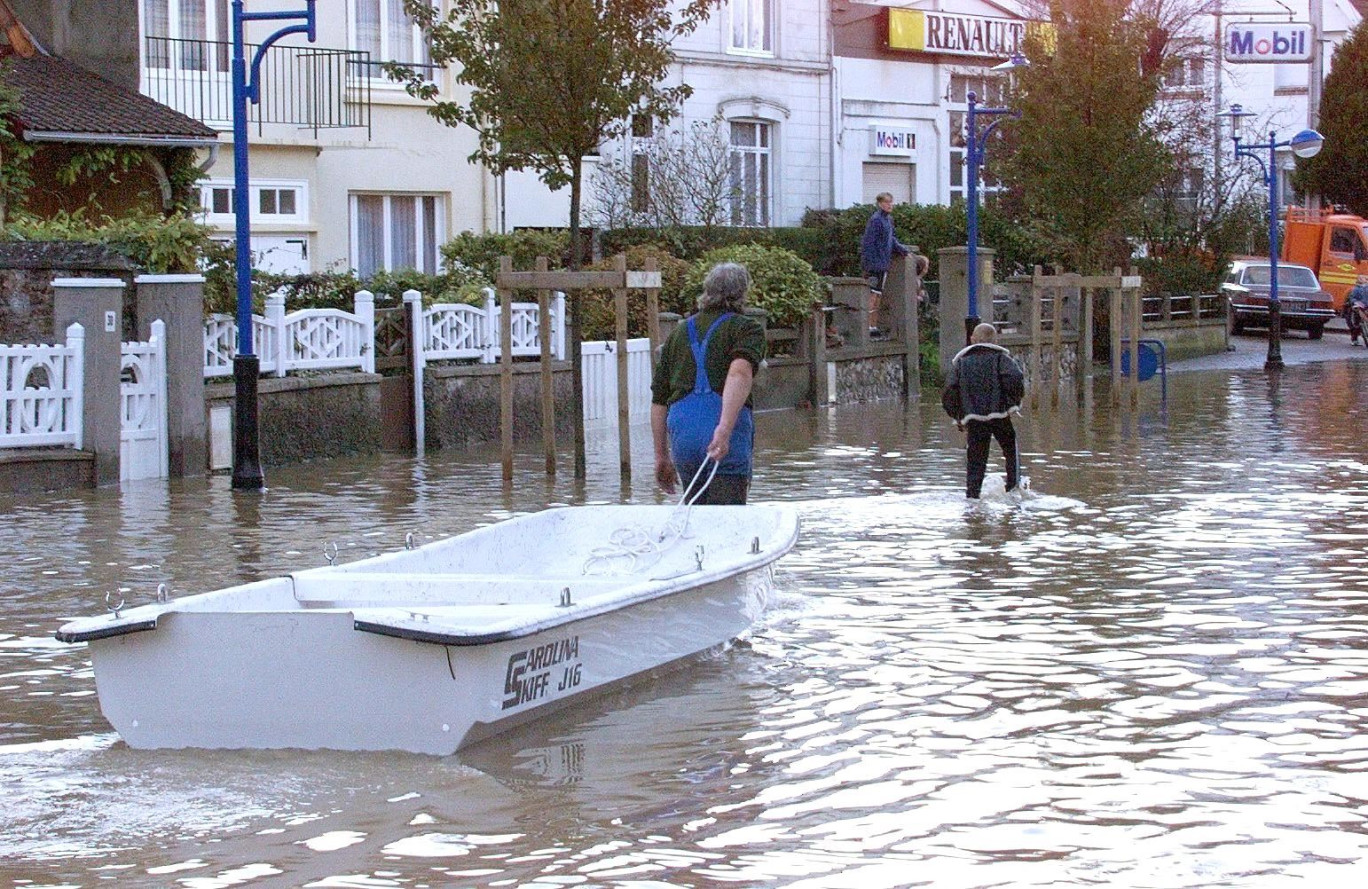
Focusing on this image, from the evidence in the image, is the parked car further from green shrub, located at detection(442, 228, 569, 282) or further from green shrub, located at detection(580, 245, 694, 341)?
green shrub, located at detection(442, 228, 569, 282)

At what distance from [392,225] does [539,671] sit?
23392 mm

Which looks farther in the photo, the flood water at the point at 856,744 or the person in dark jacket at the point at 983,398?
the person in dark jacket at the point at 983,398

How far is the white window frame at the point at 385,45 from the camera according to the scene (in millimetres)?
Answer: 29078

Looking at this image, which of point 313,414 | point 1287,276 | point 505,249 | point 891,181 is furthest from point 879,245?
point 1287,276

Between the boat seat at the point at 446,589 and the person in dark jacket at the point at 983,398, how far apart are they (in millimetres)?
6914

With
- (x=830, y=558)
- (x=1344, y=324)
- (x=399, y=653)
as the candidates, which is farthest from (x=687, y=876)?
(x=1344, y=324)

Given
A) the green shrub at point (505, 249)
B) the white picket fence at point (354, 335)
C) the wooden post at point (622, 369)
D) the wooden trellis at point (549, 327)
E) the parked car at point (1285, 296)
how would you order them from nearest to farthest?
the wooden post at point (622, 369), the wooden trellis at point (549, 327), the white picket fence at point (354, 335), the green shrub at point (505, 249), the parked car at point (1285, 296)

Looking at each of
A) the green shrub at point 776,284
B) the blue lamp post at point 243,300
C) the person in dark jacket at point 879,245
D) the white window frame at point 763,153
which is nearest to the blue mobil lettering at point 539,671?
the blue lamp post at point 243,300

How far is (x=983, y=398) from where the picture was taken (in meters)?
15.2

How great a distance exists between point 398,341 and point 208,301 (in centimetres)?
251

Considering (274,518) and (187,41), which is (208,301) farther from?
(187,41)

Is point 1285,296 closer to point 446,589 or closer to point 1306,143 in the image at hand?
point 1306,143

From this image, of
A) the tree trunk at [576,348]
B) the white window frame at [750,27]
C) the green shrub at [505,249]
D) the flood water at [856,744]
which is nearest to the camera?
the flood water at [856,744]

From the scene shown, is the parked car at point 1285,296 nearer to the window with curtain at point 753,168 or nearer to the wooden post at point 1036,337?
the window with curtain at point 753,168
